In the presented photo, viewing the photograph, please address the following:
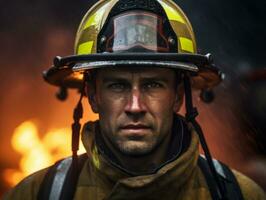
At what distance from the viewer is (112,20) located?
11.6 feet

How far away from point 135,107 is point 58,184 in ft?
2.35

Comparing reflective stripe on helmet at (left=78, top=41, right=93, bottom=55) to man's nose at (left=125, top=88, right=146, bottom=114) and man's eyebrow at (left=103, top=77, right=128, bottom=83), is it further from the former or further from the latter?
man's nose at (left=125, top=88, right=146, bottom=114)

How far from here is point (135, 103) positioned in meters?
3.29

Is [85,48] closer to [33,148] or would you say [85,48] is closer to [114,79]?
[114,79]

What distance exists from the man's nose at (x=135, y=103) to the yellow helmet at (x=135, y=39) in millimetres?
199

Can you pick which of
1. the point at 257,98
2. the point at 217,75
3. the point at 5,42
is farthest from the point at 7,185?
the point at 217,75

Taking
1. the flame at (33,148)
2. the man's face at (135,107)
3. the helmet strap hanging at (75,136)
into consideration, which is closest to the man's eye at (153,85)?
the man's face at (135,107)

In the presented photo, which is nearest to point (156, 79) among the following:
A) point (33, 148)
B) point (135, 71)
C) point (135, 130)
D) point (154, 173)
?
point (135, 71)

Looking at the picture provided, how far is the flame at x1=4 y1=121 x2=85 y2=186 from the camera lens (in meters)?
7.51

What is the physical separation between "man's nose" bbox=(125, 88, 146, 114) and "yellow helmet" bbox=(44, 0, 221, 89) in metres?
0.20

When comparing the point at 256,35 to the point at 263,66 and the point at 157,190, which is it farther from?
the point at 157,190

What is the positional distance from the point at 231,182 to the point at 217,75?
0.87 m

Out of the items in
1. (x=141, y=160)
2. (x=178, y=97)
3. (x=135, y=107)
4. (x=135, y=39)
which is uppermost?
(x=135, y=39)

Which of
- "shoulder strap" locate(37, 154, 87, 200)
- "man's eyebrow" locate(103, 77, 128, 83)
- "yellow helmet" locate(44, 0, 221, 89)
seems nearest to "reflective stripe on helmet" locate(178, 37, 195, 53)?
"yellow helmet" locate(44, 0, 221, 89)
